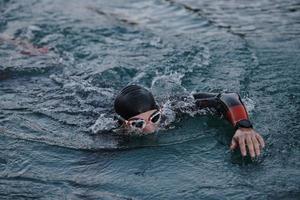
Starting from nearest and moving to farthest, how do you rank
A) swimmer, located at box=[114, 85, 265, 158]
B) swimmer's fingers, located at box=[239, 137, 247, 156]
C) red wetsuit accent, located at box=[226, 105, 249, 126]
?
swimmer's fingers, located at box=[239, 137, 247, 156]
swimmer, located at box=[114, 85, 265, 158]
red wetsuit accent, located at box=[226, 105, 249, 126]

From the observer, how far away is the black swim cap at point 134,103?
5551 millimetres

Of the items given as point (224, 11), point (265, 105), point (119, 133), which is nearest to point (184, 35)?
point (224, 11)

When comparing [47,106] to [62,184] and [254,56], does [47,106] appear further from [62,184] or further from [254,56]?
[254,56]

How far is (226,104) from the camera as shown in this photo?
5645mm

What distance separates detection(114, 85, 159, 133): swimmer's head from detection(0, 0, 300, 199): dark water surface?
0.36m

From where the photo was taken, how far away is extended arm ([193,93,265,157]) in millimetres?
5059

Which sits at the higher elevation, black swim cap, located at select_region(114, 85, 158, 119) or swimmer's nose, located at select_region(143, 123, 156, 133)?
black swim cap, located at select_region(114, 85, 158, 119)

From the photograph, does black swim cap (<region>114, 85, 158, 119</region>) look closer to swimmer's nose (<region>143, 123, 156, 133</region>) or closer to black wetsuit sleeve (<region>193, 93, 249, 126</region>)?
swimmer's nose (<region>143, 123, 156, 133</region>)

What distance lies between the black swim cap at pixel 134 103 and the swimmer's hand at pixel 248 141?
41.7 inches

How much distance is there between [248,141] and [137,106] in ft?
4.33

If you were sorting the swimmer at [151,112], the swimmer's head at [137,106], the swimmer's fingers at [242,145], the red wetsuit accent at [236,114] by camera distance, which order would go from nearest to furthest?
the swimmer's fingers at [242,145], the swimmer at [151,112], the red wetsuit accent at [236,114], the swimmer's head at [137,106]

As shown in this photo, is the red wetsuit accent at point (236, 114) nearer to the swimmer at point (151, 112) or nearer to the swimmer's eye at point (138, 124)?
the swimmer at point (151, 112)

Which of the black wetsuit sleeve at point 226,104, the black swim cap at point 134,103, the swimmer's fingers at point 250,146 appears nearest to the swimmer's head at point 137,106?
the black swim cap at point 134,103

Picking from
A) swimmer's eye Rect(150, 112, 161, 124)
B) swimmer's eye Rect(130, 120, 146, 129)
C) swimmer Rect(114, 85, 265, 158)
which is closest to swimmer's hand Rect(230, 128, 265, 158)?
swimmer Rect(114, 85, 265, 158)
